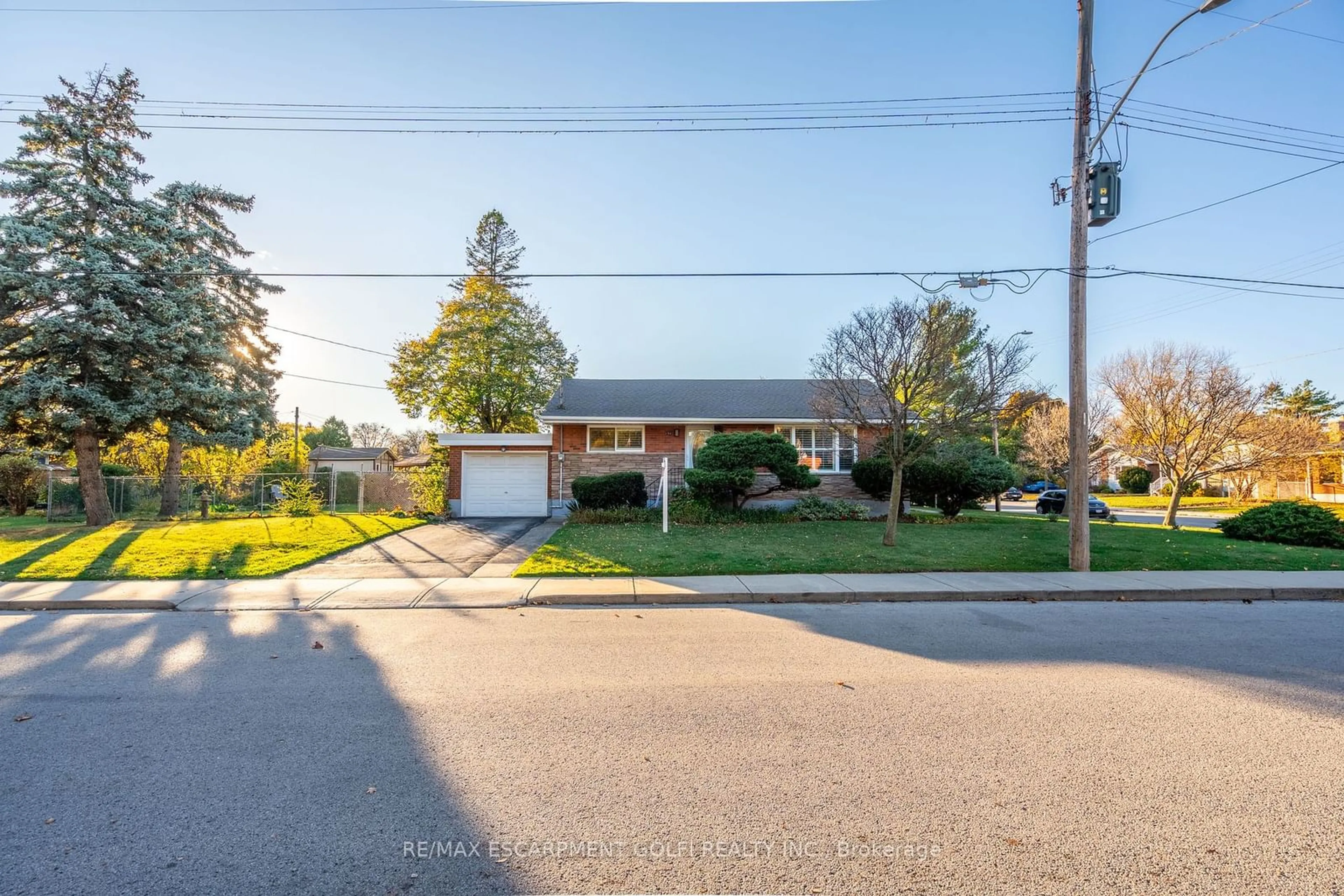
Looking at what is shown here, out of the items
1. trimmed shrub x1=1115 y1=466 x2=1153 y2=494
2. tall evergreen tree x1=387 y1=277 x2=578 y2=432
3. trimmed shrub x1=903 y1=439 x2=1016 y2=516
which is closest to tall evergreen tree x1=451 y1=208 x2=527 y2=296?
tall evergreen tree x1=387 y1=277 x2=578 y2=432

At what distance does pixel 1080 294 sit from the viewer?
1007 centimetres

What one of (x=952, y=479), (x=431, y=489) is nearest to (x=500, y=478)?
(x=431, y=489)

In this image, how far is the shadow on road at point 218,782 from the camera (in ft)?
8.05

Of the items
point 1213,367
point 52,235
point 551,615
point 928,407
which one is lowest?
point 551,615

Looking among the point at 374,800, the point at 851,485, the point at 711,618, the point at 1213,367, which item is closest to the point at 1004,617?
the point at 711,618

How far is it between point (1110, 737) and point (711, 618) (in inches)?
159

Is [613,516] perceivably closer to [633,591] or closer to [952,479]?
[633,591]

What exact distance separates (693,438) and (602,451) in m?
3.03

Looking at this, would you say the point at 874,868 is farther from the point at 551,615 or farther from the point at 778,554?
the point at 778,554

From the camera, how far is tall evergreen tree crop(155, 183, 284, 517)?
56.5 ft

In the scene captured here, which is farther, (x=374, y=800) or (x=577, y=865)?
(x=374, y=800)

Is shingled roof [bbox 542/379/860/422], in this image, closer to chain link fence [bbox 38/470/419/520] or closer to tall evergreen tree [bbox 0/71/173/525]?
chain link fence [bbox 38/470/419/520]

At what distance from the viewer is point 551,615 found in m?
7.29

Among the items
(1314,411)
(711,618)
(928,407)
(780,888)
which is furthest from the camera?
(1314,411)
